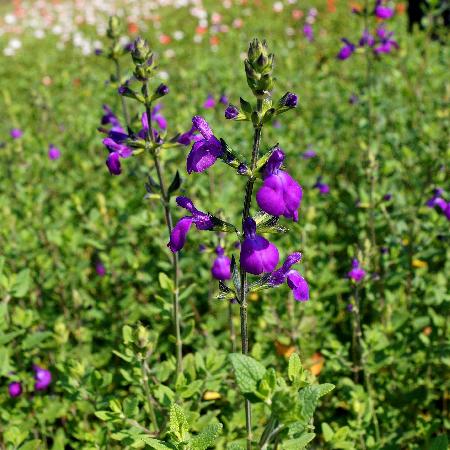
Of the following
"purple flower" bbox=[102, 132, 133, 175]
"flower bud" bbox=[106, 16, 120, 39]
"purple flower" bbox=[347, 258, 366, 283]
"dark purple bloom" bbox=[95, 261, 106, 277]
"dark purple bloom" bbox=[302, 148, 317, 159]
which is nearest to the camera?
"purple flower" bbox=[102, 132, 133, 175]

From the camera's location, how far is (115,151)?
9.74ft

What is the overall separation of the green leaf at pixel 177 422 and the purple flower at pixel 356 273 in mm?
1764

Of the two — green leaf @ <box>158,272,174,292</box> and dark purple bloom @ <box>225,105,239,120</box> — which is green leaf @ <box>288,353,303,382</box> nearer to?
dark purple bloom @ <box>225,105,239,120</box>

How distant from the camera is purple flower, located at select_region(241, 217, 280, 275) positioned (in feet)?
6.11

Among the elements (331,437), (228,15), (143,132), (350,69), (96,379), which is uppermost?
(228,15)

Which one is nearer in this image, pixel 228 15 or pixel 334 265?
pixel 334 265

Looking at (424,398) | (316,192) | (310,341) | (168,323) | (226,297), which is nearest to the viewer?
(226,297)

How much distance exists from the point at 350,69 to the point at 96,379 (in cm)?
806

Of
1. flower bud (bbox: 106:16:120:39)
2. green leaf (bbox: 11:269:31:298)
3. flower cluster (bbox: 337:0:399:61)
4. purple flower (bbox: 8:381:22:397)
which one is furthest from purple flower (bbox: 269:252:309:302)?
flower cluster (bbox: 337:0:399:61)

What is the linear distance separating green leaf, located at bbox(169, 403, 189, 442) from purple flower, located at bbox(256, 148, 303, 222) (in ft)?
3.07

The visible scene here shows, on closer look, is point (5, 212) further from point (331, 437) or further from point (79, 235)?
point (331, 437)

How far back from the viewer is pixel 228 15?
1556 centimetres

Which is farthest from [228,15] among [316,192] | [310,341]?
[310,341]

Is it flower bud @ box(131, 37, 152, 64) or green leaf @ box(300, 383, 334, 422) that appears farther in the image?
flower bud @ box(131, 37, 152, 64)
